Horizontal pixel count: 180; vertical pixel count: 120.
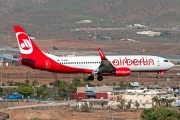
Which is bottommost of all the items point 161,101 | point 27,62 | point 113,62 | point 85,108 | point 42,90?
point 85,108

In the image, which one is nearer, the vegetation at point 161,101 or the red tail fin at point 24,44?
the red tail fin at point 24,44

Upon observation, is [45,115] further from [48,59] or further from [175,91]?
[175,91]

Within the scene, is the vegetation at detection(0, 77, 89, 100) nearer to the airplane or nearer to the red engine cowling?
the airplane

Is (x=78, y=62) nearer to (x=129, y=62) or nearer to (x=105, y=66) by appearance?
(x=105, y=66)

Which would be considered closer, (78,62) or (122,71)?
(122,71)

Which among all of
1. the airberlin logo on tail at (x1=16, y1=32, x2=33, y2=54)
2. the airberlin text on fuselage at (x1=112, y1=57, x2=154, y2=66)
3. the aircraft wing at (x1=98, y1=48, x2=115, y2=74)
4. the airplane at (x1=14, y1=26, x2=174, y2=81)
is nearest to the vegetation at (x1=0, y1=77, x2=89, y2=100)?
the airplane at (x1=14, y1=26, x2=174, y2=81)

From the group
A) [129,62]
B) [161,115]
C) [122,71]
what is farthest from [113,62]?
[161,115]

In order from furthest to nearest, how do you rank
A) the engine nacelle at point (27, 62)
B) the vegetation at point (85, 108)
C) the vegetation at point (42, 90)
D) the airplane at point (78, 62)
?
the vegetation at point (42, 90)
the vegetation at point (85, 108)
the airplane at point (78, 62)
the engine nacelle at point (27, 62)

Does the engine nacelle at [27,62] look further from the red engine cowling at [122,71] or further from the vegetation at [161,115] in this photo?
the vegetation at [161,115]

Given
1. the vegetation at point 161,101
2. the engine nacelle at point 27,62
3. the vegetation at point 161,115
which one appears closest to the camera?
the engine nacelle at point 27,62

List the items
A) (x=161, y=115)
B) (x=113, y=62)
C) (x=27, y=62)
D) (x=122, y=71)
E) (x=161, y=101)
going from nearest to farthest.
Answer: (x=27, y=62) → (x=122, y=71) → (x=113, y=62) → (x=161, y=115) → (x=161, y=101)

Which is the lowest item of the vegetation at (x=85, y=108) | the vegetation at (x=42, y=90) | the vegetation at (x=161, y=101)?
the vegetation at (x=85, y=108)

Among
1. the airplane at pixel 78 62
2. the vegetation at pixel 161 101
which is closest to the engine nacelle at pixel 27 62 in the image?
the airplane at pixel 78 62

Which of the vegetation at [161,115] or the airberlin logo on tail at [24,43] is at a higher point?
the airberlin logo on tail at [24,43]
